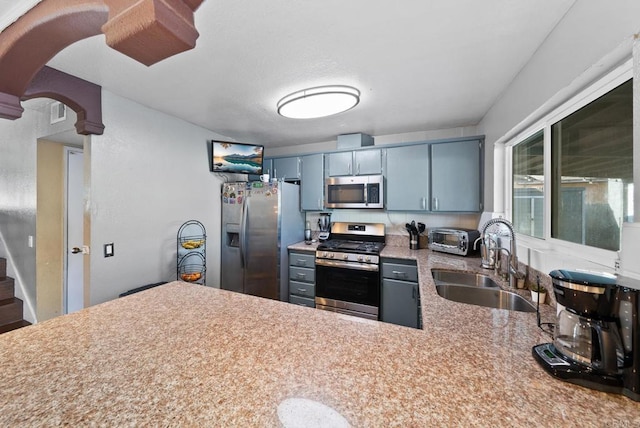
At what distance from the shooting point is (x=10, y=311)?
2865mm

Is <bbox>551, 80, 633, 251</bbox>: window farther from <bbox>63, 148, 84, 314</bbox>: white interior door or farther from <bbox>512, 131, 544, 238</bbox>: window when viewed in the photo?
<bbox>63, 148, 84, 314</bbox>: white interior door

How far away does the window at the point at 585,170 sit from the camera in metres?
1.03

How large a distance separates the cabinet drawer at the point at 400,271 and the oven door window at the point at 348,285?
10 centimetres

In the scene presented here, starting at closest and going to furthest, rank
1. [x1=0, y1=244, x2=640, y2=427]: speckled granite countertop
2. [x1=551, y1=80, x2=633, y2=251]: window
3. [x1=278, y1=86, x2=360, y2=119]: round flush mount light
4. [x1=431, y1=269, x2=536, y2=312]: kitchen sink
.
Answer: [x1=0, y1=244, x2=640, y2=427]: speckled granite countertop < [x1=551, y1=80, x2=633, y2=251]: window < [x1=431, y1=269, x2=536, y2=312]: kitchen sink < [x1=278, y1=86, x2=360, y2=119]: round flush mount light

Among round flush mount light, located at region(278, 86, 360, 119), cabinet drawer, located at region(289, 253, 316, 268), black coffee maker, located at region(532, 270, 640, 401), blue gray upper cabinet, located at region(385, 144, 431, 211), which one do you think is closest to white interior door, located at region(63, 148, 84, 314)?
cabinet drawer, located at region(289, 253, 316, 268)

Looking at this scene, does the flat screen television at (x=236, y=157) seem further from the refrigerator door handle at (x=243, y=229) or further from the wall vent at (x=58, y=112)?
the wall vent at (x=58, y=112)

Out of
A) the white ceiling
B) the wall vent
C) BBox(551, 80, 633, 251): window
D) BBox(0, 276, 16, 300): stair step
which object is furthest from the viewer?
BBox(0, 276, 16, 300): stair step

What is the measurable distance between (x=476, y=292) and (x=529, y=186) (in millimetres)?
900

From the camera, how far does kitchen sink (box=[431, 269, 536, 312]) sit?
5.17 feet

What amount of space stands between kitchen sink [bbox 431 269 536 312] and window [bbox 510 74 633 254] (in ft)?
1.45

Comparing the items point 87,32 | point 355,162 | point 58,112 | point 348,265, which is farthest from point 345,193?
point 58,112

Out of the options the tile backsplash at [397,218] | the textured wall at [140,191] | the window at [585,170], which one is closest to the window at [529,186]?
the window at [585,170]

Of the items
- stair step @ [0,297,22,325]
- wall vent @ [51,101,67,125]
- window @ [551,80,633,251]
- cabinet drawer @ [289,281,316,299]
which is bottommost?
stair step @ [0,297,22,325]

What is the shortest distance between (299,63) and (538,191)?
1855 mm
